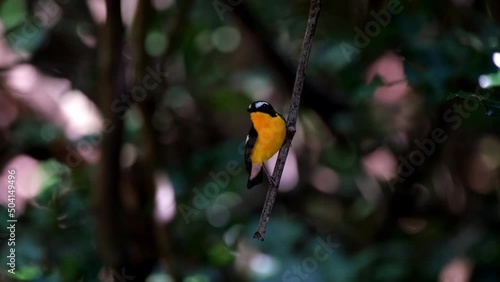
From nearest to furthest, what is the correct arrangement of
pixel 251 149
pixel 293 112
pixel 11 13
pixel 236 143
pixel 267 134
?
pixel 293 112 → pixel 267 134 → pixel 251 149 → pixel 236 143 → pixel 11 13

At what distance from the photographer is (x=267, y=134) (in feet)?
5.02

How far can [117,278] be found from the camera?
10.6ft

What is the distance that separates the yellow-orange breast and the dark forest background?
1.25 metres

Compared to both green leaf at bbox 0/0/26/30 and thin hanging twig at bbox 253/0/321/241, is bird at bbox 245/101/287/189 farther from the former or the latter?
green leaf at bbox 0/0/26/30

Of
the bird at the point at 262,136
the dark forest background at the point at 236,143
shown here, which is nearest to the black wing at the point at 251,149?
the bird at the point at 262,136

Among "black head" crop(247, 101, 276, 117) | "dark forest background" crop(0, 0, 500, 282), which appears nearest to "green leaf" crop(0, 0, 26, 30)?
"dark forest background" crop(0, 0, 500, 282)

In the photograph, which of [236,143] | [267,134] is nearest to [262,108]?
[267,134]

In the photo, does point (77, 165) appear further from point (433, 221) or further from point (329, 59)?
point (433, 221)

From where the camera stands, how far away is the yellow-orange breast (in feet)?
4.79

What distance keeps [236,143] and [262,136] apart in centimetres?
228

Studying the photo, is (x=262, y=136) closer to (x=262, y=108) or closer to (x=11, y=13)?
(x=262, y=108)

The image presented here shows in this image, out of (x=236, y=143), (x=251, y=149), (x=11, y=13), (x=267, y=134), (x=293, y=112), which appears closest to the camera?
(x=293, y=112)

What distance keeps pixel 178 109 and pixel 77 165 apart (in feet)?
2.38

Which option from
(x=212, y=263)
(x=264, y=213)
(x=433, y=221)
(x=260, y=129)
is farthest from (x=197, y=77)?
(x=264, y=213)
